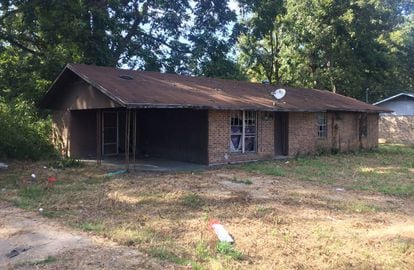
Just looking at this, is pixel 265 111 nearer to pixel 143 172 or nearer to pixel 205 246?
pixel 143 172

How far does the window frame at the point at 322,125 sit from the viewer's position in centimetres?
2109

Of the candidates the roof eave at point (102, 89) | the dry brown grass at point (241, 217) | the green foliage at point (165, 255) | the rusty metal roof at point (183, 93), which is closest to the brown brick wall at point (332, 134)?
the rusty metal roof at point (183, 93)

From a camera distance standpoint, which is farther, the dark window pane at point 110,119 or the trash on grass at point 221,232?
the dark window pane at point 110,119

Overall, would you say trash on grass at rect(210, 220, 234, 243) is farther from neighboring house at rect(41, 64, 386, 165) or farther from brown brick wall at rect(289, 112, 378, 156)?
brown brick wall at rect(289, 112, 378, 156)

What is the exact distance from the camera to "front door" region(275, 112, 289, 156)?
19.2 m

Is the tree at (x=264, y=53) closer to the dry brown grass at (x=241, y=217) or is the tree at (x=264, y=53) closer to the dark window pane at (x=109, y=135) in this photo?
the dark window pane at (x=109, y=135)

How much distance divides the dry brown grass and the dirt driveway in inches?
11.7

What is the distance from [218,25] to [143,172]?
16.1m

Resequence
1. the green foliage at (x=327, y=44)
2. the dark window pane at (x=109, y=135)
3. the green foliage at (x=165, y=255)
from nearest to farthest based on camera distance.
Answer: the green foliage at (x=165, y=255) < the dark window pane at (x=109, y=135) < the green foliage at (x=327, y=44)

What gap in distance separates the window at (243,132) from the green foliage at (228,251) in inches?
415

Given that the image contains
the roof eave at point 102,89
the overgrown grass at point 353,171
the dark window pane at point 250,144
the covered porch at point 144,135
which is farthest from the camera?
the dark window pane at point 250,144

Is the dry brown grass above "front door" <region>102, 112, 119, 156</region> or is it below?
below

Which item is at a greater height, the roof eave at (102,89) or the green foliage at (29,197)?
the roof eave at (102,89)

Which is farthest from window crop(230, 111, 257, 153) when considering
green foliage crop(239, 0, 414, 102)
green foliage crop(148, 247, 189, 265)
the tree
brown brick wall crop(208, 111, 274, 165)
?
the tree
